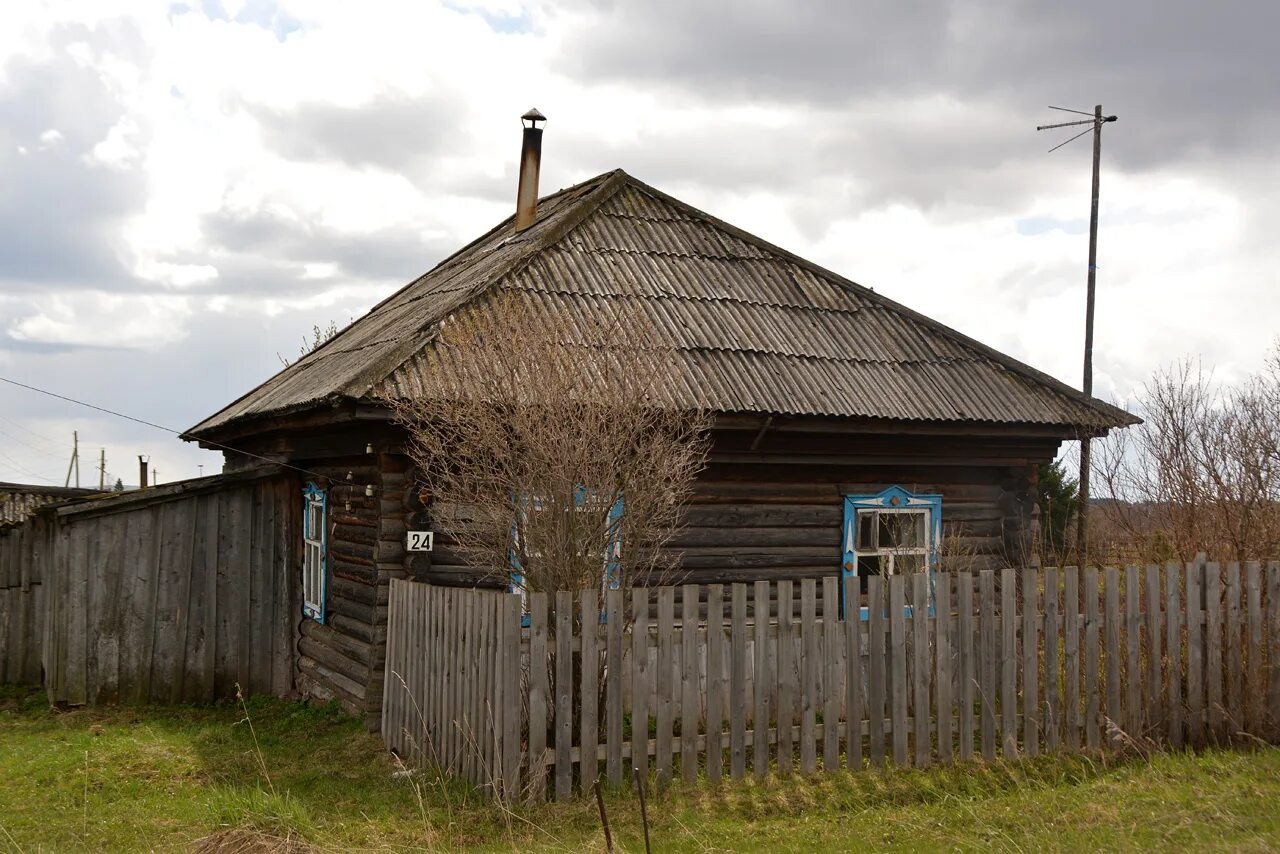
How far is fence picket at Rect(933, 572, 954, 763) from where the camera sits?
7641mm

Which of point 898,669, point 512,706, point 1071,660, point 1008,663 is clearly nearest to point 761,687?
point 898,669

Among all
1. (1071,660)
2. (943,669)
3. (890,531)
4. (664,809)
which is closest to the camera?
(664,809)

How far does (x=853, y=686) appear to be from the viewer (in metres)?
7.57

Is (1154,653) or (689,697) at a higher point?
(1154,653)

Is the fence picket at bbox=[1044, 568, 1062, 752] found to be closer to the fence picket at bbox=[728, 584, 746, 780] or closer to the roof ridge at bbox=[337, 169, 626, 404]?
the fence picket at bbox=[728, 584, 746, 780]

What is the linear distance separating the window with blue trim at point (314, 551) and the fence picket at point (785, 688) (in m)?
5.40

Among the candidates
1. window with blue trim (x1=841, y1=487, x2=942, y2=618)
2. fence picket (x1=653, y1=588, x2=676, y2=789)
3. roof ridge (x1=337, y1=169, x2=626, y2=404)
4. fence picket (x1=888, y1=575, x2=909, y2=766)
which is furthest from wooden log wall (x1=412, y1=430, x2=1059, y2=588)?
fence picket (x1=653, y1=588, x2=676, y2=789)

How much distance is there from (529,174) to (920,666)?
900cm

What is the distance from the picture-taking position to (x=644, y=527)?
758 cm

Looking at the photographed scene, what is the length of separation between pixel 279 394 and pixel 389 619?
4258 mm

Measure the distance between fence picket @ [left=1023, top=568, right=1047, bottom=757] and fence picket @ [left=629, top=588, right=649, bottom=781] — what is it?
2.62 meters

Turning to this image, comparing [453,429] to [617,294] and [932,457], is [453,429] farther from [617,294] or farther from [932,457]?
[932,457]

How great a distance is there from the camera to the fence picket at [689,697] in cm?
714

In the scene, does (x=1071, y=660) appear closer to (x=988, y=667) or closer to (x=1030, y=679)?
(x=1030, y=679)
